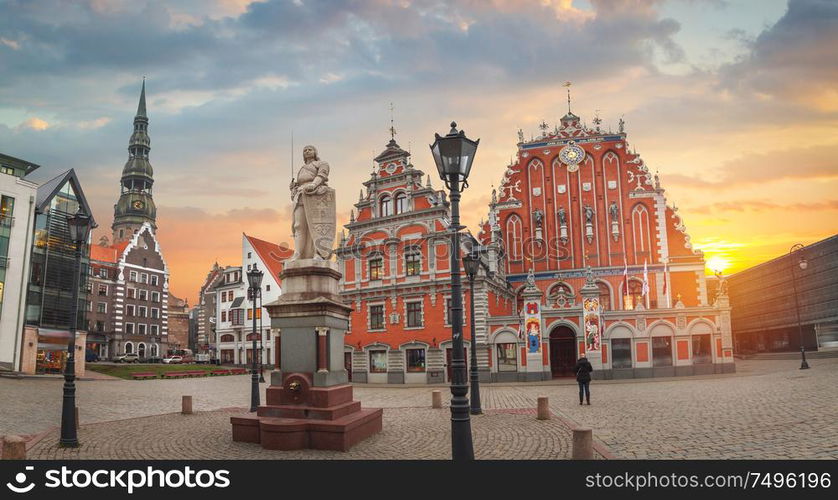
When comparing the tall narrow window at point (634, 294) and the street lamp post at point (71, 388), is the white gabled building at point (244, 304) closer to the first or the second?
the tall narrow window at point (634, 294)

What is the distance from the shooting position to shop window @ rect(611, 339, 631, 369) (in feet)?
122

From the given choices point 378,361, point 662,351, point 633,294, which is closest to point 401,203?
point 378,361

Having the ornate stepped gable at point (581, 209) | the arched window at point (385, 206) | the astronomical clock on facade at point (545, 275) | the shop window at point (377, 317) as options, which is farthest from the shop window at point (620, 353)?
the arched window at point (385, 206)

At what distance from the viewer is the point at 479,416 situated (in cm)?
1738

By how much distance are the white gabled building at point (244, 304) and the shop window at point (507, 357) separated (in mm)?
33717

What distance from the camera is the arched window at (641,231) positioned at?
44.2 m

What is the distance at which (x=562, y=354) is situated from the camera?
127 feet

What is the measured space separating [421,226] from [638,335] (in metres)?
15.9

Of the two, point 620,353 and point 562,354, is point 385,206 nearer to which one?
point 562,354

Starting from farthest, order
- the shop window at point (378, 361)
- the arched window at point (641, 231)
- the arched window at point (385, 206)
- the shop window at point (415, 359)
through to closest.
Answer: the arched window at point (641, 231)
the arched window at point (385, 206)
the shop window at point (378, 361)
the shop window at point (415, 359)

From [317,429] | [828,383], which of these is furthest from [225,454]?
[828,383]

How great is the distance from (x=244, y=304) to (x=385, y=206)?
33.5 m

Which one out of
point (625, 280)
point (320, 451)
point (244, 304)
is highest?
point (244, 304)
